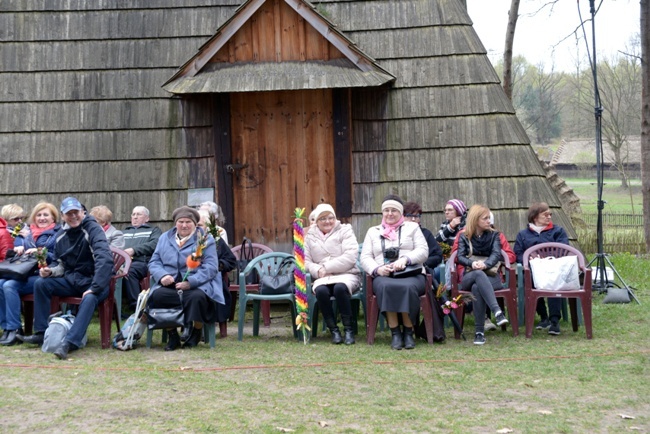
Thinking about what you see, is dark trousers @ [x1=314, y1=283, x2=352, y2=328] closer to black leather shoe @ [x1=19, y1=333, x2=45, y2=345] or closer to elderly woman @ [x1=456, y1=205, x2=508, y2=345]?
elderly woman @ [x1=456, y1=205, x2=508, y2=345]

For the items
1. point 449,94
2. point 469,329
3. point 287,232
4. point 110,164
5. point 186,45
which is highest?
point 186,45

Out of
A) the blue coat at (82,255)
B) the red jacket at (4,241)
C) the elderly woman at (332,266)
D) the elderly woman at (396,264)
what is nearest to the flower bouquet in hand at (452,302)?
the elderly woman at (396,264)

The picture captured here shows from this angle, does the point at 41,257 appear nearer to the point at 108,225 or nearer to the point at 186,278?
the point at 186,278

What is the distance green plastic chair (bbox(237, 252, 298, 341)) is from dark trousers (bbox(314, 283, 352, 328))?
36cm

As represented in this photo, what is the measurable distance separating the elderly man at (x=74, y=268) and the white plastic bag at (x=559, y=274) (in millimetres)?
3734

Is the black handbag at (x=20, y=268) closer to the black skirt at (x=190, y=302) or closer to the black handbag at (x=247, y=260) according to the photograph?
the black skirt at (x=190, y=302)

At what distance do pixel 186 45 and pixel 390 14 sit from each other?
2.38 metres

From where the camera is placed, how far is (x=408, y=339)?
25.3 ft

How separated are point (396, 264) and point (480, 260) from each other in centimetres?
92

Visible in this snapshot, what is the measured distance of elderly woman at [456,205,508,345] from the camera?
26.3ft

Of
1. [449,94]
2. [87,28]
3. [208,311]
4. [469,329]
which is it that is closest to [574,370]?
[469,329]

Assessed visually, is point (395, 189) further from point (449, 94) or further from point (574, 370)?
point (574, 370)

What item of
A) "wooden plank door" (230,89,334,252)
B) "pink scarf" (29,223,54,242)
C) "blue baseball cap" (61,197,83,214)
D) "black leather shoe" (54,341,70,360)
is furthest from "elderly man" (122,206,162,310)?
"black leather shoe" (54,341,70,360)

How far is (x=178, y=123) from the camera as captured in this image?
1055 cm
